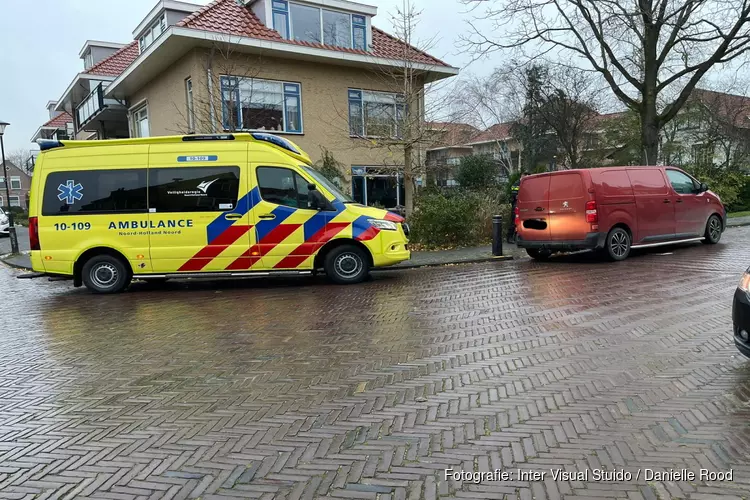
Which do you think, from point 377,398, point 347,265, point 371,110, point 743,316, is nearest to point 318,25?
point 371,110

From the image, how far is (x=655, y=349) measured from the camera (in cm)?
490

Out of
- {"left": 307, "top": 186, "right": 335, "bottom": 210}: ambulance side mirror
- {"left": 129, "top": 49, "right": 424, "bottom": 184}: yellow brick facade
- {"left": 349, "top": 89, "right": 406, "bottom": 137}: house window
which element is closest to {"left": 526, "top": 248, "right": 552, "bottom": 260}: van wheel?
{"left": 307, "top": 186, "right": 335, "bottom": 210}: ambulance side mirror

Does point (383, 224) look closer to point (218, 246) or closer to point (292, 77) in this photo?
point (218, 246)

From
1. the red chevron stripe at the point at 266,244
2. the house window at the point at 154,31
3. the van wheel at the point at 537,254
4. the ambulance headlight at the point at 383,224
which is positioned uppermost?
the house window at the point at 154,31

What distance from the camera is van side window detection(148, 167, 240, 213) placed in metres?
9.08

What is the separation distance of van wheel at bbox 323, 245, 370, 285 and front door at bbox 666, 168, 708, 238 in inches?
278

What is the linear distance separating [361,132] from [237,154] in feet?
Answer: 33.9

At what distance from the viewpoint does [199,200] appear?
9094 millimetres

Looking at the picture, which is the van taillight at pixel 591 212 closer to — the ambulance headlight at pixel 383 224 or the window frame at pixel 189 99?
the ambulance headlight at pixel 383 224

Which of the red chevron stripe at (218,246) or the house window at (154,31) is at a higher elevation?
the house window at (154,31)

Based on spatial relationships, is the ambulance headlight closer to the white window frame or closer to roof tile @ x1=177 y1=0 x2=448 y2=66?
roof tile @ x1=177 y1=0 x2=448 y2=66

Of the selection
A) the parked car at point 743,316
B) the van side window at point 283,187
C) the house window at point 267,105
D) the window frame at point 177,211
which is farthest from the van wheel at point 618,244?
the house window at point 267,105

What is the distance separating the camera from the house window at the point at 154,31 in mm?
20094

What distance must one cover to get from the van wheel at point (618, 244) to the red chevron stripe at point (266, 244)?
6260 mm
